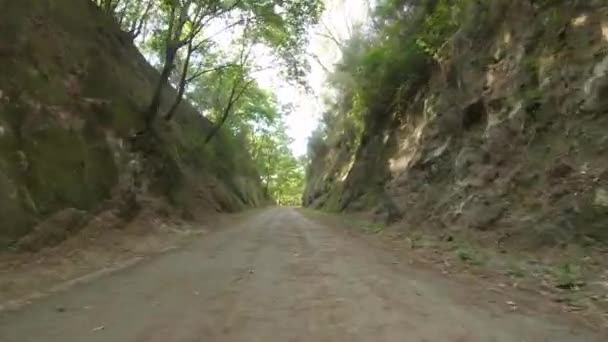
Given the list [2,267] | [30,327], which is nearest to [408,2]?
[2,267]

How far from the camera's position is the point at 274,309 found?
20.4ft

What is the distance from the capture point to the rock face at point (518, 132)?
10195mm

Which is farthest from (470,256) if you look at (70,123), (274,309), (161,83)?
(161,83)

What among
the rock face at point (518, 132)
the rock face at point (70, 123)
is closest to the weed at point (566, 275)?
the rock face at point (518, 132)

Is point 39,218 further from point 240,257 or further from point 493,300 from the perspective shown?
point 493,300

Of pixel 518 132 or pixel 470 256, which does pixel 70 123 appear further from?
pixel 518 132

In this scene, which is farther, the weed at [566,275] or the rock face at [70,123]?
the rock face at [70,123]

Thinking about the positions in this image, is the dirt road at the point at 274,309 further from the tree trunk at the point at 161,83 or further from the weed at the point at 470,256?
the tree trunk at the point at 161,83

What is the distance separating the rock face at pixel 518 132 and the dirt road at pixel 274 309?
3.47m

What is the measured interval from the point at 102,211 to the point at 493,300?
34.2 feet

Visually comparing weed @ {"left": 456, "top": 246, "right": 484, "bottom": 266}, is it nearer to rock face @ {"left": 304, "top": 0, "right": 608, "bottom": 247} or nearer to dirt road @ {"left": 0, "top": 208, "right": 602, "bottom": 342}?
rock face @ {"left": 304, "top": 0, "right": 608, "bottom": 247}

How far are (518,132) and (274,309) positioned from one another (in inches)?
376

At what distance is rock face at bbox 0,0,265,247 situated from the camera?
10789 millimetres

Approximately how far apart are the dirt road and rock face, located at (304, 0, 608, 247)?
11.4 feet
